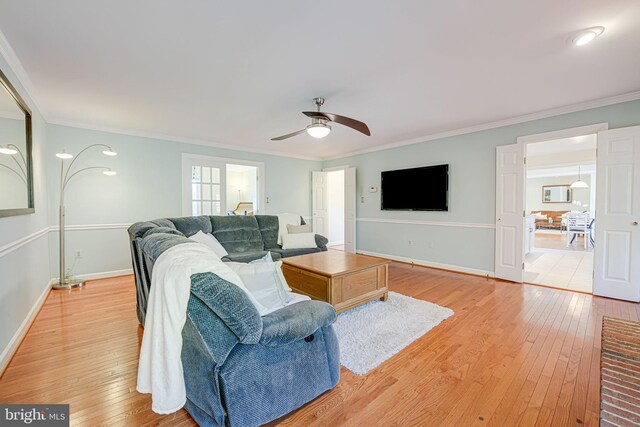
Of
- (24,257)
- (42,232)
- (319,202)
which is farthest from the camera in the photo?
(319,202)

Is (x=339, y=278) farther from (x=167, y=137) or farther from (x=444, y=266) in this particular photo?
(x=167, y=137)

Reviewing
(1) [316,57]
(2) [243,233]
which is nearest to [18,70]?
(1) [316,57]

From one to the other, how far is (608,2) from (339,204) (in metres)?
6.70

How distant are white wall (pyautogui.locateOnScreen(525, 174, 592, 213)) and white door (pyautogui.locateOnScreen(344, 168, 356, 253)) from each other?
24.4ft

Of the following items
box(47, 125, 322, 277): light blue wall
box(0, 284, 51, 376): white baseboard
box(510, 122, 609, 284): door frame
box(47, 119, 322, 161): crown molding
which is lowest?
box(0, 284, 51, 376): white baseboard

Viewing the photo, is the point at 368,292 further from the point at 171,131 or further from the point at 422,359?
the point at 171,131

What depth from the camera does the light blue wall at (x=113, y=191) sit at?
4.10 m

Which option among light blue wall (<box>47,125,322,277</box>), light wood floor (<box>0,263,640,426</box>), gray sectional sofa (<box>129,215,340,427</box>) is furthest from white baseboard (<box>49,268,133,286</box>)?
gray sectional sofa (<box>129,215,340,427</box>)

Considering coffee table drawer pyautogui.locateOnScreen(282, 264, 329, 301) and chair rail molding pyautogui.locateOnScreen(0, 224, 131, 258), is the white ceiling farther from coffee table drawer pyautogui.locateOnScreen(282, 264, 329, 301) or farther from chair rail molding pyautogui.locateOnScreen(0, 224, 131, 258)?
coffee table drawer pyautogui.locateOnScreen(282, 264, 329, 301)

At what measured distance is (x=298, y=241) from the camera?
4.52 m

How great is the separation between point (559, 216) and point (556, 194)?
38.9 inches

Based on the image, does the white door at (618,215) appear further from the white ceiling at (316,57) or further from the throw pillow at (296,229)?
the throw pillow at (296,229)

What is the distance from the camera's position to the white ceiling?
5.90ft

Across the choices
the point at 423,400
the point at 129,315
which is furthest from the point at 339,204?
the point at 423,400
